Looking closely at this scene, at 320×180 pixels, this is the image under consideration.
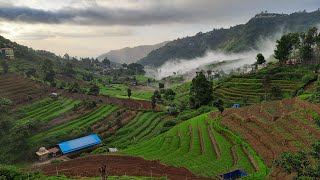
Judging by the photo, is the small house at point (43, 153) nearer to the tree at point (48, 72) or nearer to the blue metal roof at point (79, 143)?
the blue metal roof at point (79, 143)

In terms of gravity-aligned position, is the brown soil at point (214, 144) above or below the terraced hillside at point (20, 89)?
below

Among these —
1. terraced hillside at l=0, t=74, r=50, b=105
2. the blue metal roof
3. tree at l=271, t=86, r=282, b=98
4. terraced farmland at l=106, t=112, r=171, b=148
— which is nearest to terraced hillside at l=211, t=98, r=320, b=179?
tree at l=271, t=86, r=282, b=98

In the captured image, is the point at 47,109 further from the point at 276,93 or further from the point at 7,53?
the point at 7,53

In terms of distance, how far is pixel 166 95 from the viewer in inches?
3856

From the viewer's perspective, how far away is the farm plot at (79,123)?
2226 inches

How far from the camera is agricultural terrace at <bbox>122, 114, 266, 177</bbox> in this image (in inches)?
1348

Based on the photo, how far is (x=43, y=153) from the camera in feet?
169

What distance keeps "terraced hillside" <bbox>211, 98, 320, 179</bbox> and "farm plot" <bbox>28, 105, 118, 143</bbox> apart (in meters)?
28.9

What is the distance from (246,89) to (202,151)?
39.4 metres

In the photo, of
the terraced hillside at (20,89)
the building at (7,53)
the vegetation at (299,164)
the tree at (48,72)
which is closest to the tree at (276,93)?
the vegetation at (299,164)

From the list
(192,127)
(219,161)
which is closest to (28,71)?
(192,127)

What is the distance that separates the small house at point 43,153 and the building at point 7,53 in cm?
8005

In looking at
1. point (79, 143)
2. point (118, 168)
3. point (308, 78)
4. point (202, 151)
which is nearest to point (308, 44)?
point (308, 78)

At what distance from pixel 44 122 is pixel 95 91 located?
102 feet
